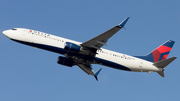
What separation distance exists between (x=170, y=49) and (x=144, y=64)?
8.70 meters

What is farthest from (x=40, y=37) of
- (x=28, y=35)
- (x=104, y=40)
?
(x=104, y=40)

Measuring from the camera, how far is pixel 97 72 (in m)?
48.8

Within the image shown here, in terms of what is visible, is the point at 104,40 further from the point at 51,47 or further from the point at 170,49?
the point at 170,49

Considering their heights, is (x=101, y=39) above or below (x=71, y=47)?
above

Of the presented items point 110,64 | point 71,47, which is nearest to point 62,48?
point 71,47

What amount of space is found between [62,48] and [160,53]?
20950mm

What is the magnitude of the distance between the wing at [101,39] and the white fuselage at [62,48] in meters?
1.44

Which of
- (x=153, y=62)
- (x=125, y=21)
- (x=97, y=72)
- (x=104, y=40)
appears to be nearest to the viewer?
(x=125, y=21)

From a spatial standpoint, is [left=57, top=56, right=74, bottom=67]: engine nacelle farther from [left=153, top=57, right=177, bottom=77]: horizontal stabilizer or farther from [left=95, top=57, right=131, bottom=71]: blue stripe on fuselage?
[left=153, top=57, right=177, bottom=77]: horizontal stabilizer

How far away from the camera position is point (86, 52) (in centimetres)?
3997

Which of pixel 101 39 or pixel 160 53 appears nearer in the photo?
pixel 101 39

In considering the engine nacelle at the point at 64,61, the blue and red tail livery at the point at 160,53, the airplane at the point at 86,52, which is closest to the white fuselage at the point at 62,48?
the airplane at the point at 86,52

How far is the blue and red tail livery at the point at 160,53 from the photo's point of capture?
46.4 meters

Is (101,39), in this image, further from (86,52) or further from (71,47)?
(71,47)
